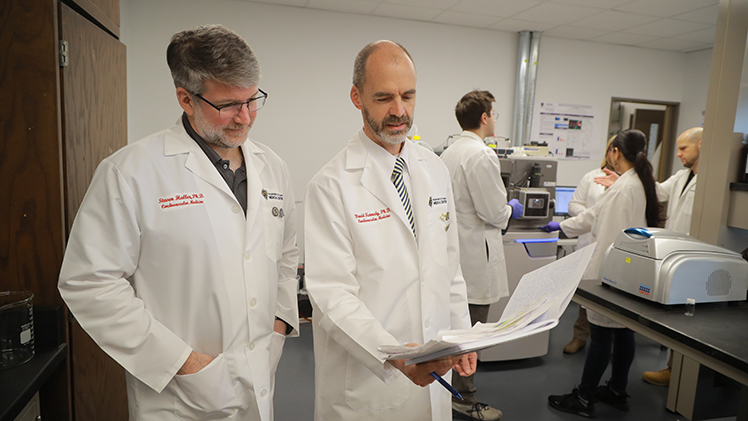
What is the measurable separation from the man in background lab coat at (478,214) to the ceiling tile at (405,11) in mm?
1635

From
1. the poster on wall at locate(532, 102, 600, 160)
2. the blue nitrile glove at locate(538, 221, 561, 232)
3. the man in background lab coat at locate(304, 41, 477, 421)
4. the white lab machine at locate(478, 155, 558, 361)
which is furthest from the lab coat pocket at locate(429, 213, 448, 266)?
the poster on wall at locate(532, 102, 600, 160)

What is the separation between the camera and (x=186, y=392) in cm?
102

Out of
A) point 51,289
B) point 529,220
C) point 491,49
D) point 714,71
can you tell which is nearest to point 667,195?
point 529,220

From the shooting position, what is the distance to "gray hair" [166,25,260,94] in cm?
105

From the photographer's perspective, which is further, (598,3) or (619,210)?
(598,3)

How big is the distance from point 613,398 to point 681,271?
4.29ft

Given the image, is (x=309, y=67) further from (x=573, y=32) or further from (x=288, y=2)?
(x=573, y=32)

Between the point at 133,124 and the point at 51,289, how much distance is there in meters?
2.83

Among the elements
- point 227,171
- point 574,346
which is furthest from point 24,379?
point 574,346

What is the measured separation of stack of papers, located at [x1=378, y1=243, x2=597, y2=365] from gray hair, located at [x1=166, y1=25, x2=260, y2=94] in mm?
740

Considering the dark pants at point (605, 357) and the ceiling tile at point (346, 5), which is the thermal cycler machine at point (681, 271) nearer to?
the dark pants at point (605, 357)

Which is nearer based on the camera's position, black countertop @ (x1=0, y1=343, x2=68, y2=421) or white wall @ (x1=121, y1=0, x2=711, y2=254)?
black countertop @ (x1=0, y1=343, x2=68, y2=421)

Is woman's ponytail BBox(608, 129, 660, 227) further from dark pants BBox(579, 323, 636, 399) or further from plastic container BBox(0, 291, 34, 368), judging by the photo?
plastic container BBox(0, 291, 34, 368)

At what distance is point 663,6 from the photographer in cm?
364
